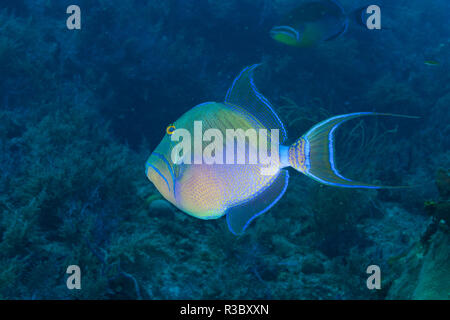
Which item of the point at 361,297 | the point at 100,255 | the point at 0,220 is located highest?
the point at 0,220

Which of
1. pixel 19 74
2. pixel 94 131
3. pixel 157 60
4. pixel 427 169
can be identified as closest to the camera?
pixel 94 131

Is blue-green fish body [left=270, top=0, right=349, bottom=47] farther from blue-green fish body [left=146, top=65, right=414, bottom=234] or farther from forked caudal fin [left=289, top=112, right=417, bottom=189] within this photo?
forked caudal fin [left=289, top=112, right=417, bottom=189]

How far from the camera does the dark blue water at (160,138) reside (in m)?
2.84

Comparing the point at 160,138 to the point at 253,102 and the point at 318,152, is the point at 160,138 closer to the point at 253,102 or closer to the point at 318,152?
the point at 253,102

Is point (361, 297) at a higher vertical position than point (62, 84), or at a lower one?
lower

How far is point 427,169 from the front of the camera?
5.93 meters

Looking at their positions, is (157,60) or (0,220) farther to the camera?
(157,60)

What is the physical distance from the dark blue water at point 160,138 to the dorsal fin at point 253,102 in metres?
0.68

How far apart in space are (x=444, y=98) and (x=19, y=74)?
9745 mm

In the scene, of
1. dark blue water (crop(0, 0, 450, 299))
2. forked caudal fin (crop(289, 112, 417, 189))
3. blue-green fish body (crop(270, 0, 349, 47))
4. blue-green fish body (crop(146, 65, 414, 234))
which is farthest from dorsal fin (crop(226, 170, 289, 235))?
blue-green fish body (crop(270, 0, 349, 47))

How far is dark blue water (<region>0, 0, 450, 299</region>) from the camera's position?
284cm

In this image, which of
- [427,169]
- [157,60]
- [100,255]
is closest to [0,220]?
[100,255]

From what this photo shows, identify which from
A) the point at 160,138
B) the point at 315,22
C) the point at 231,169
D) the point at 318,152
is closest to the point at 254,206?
the point at 231,169

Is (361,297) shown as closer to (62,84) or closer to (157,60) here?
(157,60)
